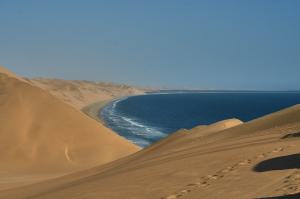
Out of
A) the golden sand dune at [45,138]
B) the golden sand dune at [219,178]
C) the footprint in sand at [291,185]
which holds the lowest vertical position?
the golden sand dune at [45,138]

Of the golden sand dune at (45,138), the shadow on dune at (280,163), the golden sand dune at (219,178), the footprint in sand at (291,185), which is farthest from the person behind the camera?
the golden sand dune at (45,138)

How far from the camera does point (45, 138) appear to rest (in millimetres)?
36344

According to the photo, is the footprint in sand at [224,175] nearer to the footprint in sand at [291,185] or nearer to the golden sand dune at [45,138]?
the footprint in sand at [291,185]

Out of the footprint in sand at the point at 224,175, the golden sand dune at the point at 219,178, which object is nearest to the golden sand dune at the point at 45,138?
the golden sand dune at the point at 219,178

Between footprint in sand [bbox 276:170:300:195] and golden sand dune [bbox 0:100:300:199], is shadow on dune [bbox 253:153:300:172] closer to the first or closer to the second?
golden sand dune [bbox 0:100:300:199]

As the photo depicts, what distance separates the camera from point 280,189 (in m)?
8.66

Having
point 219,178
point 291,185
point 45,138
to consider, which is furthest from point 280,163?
point 45,138

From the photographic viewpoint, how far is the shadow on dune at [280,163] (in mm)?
10373

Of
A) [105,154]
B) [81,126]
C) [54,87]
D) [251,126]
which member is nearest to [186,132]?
[251,126]

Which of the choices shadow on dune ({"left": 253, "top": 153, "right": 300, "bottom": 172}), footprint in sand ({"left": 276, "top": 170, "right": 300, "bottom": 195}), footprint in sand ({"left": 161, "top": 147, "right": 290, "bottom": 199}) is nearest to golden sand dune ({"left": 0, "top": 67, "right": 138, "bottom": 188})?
footprint in sand ({"left": 161, "top": 147, "right": 290, "bottom": 199})

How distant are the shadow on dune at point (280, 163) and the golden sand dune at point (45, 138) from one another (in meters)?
20.7

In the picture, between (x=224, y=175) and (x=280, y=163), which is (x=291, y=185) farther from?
(x=224, y=175)

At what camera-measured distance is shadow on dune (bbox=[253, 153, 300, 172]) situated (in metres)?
10.4

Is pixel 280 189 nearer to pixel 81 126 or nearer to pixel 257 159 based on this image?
pixel 257 159
